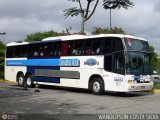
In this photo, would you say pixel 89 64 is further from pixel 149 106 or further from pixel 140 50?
pixel 149 106

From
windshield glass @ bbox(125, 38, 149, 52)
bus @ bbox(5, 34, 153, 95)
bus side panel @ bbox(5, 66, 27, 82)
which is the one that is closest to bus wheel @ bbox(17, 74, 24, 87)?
bus @ bbox(5, 34, 153, 95)

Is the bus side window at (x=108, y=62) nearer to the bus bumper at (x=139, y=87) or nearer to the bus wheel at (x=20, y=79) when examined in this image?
the bus bumper at (x=139, y=87)

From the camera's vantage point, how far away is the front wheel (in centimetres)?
2062

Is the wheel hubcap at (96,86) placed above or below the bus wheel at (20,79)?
below

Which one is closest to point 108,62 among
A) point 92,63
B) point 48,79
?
point 92,63

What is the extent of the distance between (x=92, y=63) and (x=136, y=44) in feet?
8.63

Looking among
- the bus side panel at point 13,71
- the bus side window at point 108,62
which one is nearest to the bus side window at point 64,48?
the bus side window at point 108,62

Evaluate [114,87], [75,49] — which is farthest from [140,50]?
[75,49]

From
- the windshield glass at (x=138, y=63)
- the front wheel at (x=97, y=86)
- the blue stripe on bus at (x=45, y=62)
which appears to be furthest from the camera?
the blue stripe on bus at (x=45, y=62)

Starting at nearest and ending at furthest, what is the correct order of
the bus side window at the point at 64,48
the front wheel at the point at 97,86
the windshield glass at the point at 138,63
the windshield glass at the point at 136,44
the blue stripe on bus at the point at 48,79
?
the windshield glass at the point at 138,63
the windshield glass at the point at 136,44
the front wheel at the point at 97,86
the bus side window at the point at 64,48
the blue stripe on bus at the point at 48,79

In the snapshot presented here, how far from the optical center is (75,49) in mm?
22359

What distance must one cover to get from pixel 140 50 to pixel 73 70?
4.28 metres

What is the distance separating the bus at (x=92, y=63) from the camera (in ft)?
64.3

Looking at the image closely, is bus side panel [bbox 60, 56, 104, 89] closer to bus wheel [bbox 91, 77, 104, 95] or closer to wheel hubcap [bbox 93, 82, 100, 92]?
bus wheel [bbox 91, 77, 104, 95]
